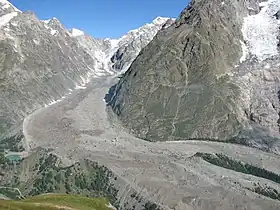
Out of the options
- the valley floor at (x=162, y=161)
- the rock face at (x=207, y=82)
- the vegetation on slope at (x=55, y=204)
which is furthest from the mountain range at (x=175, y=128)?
the vegetation on slope at (x=55, y=204)

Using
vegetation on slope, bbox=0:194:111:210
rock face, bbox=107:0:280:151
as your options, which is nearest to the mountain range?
rock face, bbox=107:0:280:151

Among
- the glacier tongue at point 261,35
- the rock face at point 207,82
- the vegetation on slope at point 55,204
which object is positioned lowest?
the vegetation on slope at point 55,204

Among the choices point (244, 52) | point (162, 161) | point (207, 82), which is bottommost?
point (162, 161)

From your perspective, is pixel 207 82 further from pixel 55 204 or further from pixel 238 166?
pixel 55 204

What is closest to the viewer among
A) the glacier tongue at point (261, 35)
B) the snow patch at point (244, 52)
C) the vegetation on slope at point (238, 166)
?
the vegetation on slope at point (238, 166)

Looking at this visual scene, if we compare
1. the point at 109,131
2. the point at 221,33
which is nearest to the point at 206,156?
the point at 109,131

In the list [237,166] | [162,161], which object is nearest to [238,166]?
[237,166]

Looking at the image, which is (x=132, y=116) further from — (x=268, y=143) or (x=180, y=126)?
(x=268, y=143)

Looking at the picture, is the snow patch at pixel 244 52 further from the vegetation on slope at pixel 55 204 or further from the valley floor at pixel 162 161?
the vegetation on slope at pixel 55 204
